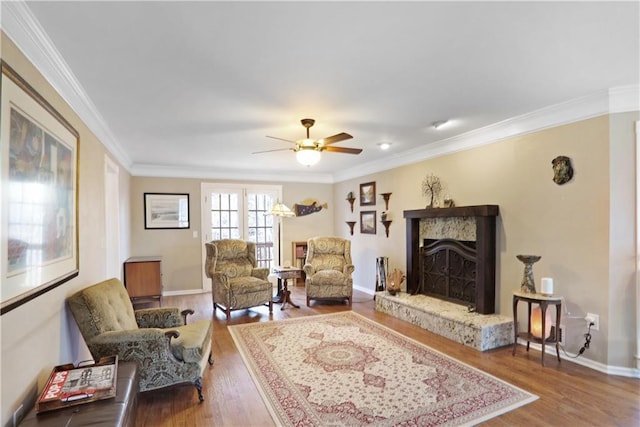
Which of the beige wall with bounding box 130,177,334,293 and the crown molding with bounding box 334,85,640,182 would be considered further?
the beige wall with bounding box 130,177,334,293

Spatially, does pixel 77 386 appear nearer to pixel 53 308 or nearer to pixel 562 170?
pixel 53 308

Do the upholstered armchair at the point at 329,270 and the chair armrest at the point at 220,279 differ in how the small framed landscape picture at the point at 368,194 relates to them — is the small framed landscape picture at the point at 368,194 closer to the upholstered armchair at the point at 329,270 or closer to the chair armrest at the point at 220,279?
the upholstered armchair at the point at 329,270

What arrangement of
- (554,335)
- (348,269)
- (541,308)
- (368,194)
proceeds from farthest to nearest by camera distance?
(368,194) < (348,269) < (554,335) < (541,308)

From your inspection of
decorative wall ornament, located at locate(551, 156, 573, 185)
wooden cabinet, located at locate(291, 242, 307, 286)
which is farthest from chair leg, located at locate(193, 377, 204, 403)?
wooden cabinet, located at locate(291, 242, 307, 286)

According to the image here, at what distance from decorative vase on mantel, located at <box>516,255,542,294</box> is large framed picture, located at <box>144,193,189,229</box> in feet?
18.2

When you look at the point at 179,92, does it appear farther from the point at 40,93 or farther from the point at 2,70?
the point at 2,70

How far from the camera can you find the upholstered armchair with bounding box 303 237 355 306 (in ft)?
17.9

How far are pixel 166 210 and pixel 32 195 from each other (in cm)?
474

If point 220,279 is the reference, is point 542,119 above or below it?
above

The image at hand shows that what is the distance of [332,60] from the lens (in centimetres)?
228

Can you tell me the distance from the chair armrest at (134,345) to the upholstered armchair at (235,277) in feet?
7.61

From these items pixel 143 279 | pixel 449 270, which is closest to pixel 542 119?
pixel 449 270

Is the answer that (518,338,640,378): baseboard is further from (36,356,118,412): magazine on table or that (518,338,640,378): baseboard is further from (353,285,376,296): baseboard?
(36,356,118,412): magazine on table

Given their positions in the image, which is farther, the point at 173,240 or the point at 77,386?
the point at 173,240
